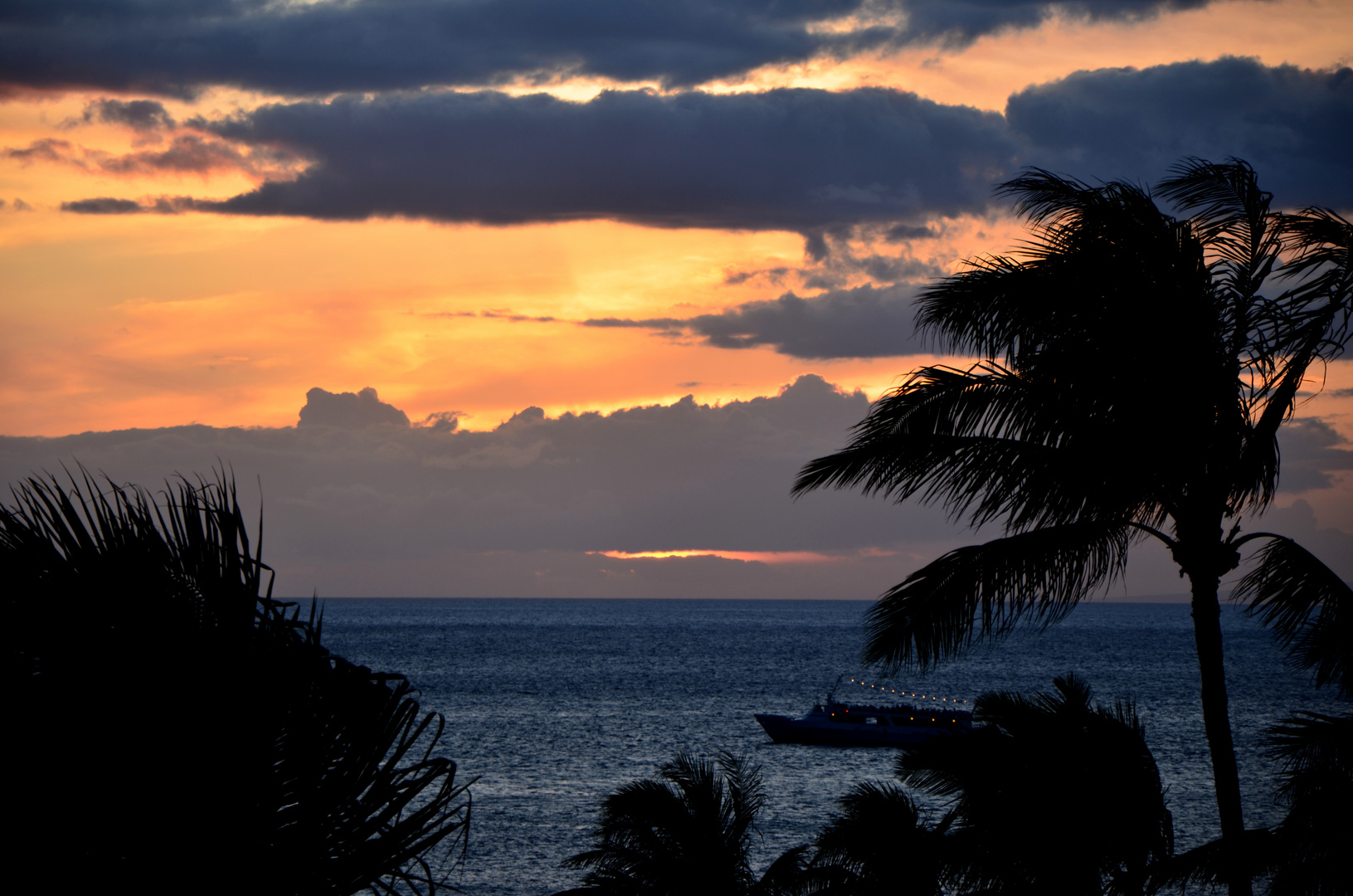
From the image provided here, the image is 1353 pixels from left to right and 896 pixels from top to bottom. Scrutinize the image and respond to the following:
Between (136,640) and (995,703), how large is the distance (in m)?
9.33

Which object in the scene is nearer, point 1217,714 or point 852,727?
point 1217,714

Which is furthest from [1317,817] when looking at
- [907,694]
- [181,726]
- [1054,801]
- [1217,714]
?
[907,694]

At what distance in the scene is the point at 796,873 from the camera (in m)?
15.1

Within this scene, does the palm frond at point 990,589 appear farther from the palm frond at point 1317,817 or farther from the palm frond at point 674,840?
the palm frond at point 674,840

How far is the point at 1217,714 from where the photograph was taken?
8.15 meters

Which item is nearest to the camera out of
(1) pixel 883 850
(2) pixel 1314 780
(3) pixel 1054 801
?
(2) pixel 1314 780

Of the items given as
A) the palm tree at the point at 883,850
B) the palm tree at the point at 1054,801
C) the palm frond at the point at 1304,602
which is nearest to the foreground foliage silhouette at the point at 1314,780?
the palm frond at the point at 1304,602

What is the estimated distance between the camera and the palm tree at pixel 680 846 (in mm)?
15344

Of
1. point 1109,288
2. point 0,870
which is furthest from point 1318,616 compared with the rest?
point 0,870

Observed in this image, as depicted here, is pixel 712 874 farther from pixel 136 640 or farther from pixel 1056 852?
pixel 136 640

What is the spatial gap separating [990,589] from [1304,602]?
2.39 m

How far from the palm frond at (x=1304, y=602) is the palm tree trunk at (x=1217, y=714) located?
0.25 metres

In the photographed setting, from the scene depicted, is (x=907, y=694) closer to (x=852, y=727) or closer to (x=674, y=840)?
(x=852, y=727)

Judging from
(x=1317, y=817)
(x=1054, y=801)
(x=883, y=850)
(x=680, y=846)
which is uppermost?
(x=1317, y=817)
